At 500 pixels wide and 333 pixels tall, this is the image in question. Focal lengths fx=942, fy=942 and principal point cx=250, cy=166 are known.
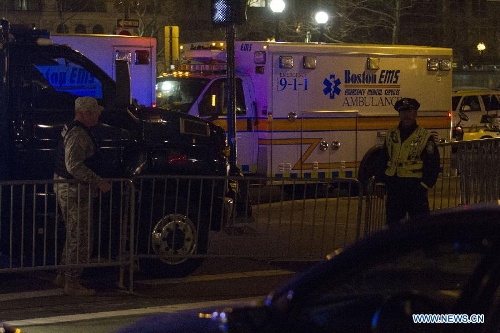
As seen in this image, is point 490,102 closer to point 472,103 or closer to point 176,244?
point 472,103

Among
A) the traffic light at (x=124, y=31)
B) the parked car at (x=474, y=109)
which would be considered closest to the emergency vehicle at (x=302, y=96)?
the traffic light at (x=124, y=31)

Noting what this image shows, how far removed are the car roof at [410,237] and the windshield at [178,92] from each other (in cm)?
1220

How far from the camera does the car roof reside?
3.38 m

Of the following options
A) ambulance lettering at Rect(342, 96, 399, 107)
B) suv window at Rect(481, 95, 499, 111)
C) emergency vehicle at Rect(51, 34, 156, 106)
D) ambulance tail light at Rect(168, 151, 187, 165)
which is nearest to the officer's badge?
ambulance tail light at Rect(168, 151, 187, 165)

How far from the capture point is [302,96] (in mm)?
16250

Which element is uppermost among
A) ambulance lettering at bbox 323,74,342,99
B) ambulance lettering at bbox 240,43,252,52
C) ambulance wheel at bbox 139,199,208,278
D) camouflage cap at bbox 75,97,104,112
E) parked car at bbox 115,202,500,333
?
ambulance lettering at bbox 240,43,252,52

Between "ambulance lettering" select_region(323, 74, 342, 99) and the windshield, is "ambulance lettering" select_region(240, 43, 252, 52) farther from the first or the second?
"ambulance lettering" select_region(323, 74, 342, 99)

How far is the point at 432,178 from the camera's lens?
8859 millimetres

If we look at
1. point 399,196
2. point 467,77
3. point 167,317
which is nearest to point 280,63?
point 399,196

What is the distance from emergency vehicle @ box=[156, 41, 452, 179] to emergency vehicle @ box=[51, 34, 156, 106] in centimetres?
76

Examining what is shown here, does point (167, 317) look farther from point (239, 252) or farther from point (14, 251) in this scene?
point (239, 252)

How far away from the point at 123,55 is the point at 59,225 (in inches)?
279

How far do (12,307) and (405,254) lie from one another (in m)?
5.40

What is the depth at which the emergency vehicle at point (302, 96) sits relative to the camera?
52.1 feet
